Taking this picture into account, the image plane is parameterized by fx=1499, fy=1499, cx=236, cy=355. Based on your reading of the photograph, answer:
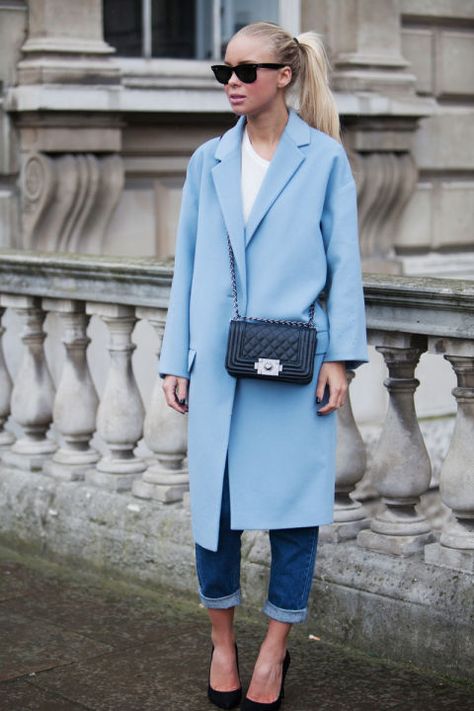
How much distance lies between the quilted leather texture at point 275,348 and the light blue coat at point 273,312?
5 cm

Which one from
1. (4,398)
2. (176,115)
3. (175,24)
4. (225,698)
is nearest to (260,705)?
(225,698)

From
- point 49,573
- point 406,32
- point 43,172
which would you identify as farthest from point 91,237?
point 49,573

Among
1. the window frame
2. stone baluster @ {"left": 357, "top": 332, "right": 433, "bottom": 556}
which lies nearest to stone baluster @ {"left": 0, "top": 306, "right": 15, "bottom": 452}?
stone baluster @ {"left": 357, "top": 332, "right": 433, "bottom": 556}

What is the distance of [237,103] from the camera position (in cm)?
361

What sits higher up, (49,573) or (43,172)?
(43,172)

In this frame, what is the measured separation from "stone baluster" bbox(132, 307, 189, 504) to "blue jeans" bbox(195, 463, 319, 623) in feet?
3.33

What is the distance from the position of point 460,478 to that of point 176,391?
82 cm

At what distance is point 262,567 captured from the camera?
4430mm

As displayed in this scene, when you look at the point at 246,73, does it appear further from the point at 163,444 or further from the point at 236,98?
the point at 163,444

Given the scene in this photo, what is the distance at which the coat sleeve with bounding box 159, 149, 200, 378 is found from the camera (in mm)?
3746

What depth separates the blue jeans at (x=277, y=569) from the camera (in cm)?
373

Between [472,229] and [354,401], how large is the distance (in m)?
1.90

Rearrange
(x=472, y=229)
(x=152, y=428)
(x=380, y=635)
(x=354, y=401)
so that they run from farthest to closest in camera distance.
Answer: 1. (x=472, y=229)
2. (x=354, y=401)
3. (x=152, y=428)
4. (x=380, y=635)

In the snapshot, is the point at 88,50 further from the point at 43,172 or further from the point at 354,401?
the point at 354,401
